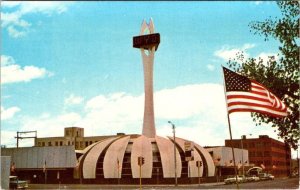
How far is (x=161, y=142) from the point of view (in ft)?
236

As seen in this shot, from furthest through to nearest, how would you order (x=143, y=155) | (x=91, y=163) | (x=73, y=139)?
(x=73, y=139), (x=91, y=163), (x=143, y=155)

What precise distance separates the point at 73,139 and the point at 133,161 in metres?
68.3

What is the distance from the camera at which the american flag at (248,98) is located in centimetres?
2011

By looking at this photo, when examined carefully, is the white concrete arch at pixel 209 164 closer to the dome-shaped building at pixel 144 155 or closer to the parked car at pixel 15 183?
the dome-shaped building at pixel 144 155

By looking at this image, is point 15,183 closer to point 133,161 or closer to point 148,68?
point 133,161

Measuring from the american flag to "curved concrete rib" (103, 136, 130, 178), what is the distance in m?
50.9

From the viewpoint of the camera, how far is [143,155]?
6912cm

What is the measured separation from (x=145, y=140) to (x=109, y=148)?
648cm

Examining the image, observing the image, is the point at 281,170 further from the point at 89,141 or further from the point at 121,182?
the point at 121,182

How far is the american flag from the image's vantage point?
66.0 feet

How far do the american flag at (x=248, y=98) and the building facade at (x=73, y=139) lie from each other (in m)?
111

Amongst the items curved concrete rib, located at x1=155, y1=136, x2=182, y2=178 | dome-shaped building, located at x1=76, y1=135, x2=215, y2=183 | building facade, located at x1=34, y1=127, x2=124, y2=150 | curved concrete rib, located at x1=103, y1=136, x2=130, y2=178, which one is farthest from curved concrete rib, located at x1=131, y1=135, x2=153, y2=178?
building facade, located at x1=34, y1=127, x2=124, y2=150

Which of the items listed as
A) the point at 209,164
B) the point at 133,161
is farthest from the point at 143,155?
the point at 209,164

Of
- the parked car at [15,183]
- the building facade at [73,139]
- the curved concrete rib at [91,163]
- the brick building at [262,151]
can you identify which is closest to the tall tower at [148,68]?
the curved concrete rib at [91,163]
